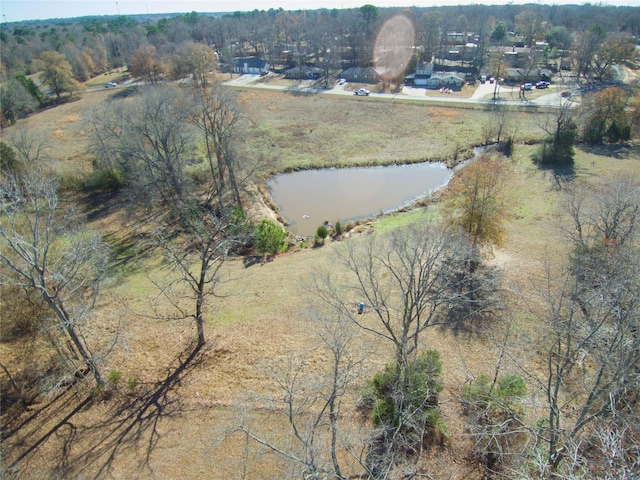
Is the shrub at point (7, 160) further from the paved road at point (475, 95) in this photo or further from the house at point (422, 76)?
the house at point (422, 76)

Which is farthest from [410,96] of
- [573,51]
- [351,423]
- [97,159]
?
[351,423]

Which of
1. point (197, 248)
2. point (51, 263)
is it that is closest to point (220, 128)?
point (197, 248)

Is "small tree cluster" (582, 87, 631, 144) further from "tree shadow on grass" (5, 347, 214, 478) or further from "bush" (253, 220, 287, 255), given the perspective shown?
"tree shadow on grass" (5, 347, 214, 478)

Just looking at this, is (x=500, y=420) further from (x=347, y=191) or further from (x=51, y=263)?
(x=347, y=191)

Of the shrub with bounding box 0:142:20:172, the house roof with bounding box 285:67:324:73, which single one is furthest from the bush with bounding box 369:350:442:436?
the house roof with bounding box 285:67:324:73

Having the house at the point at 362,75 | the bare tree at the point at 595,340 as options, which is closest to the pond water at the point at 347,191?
the bare tree at the point at 595,340

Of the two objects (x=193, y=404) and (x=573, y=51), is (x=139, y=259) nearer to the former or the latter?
(x=193, y=404)
